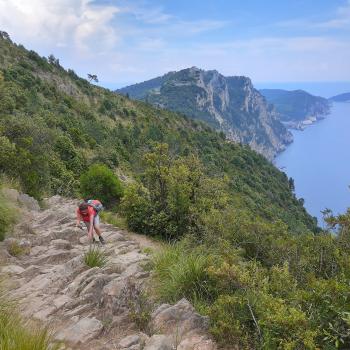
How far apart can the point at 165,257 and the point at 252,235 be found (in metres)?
2.54

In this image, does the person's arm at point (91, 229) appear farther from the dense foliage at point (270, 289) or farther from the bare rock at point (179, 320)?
the bare rock at point (179, 320)

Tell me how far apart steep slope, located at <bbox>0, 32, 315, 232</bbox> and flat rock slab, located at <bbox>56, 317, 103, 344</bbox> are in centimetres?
879

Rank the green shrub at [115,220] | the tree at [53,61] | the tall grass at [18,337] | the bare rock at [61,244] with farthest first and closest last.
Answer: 1. the tree at [53,61]
2. the green shrub at [115,220]
3. the bare rock at [61,244]
4. the tall grass at [18,337]

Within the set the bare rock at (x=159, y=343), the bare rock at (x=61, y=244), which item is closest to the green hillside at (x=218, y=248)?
the bare rock at (x=159, y=343)

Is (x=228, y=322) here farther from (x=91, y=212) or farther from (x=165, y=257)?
(x=91, y=212)

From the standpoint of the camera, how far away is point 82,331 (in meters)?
5.56

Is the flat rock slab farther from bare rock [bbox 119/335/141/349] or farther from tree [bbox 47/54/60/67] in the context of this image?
tree [bbox 47/54/60/67]

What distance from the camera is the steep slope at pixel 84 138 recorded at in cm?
1850

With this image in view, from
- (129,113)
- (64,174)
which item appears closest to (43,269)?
(64,174)

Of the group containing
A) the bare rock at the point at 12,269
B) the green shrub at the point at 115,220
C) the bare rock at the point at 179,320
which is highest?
the bare rock at the point at 12,269

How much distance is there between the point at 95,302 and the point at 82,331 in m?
0.93

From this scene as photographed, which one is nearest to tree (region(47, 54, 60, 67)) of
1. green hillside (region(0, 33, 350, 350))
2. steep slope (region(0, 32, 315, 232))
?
steep slope (region(0, 32, 315, 232))

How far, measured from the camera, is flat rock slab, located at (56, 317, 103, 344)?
539 cm

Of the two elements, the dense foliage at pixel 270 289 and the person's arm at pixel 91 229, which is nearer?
the dense foliage at pixel 270 289
